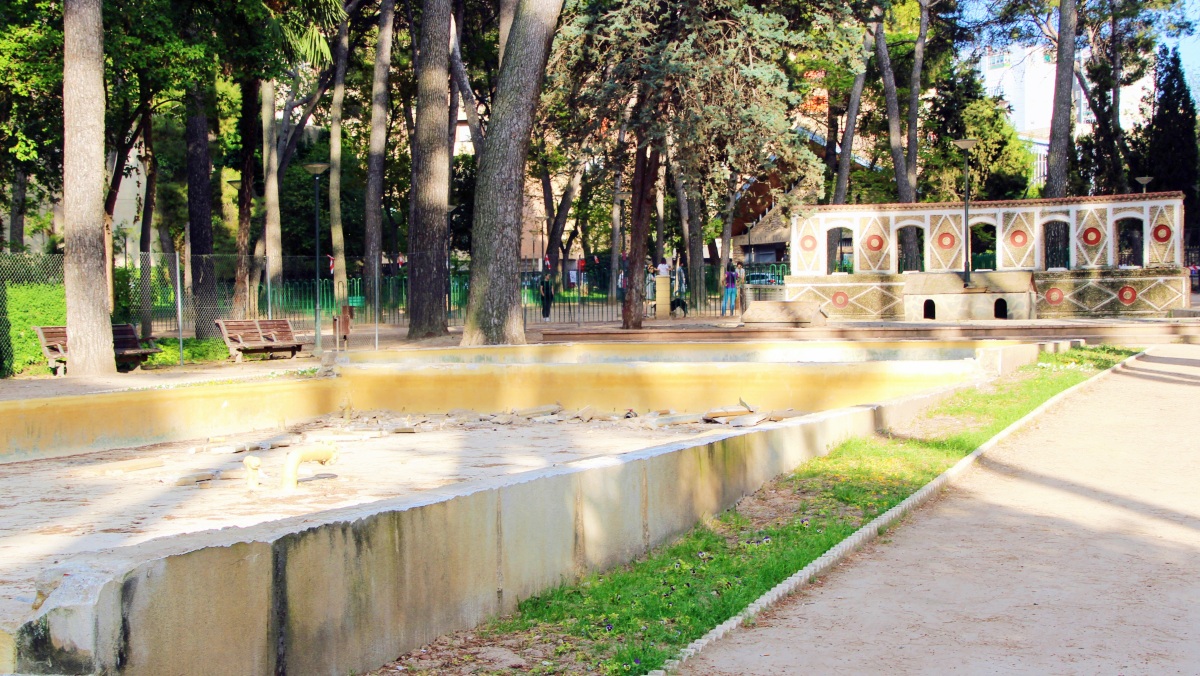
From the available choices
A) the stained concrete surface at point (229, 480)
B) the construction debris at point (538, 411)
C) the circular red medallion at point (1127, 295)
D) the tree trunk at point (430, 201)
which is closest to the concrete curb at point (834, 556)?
the stained concrete surface at point (229, 480)

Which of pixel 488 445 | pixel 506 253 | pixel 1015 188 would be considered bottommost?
pixel 488 445

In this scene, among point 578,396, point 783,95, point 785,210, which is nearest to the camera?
point 578,396

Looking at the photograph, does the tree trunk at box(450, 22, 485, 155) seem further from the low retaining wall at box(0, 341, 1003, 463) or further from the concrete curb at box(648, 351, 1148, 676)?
the concrete curb at box(648, 351, 1148, 676)

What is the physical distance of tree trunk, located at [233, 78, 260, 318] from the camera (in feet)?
86.7

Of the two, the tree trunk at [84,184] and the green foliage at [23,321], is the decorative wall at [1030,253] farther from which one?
the tree trunk at [84,184]

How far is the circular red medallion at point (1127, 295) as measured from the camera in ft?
111

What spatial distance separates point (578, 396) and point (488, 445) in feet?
11.6

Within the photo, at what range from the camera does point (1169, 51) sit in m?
55.9

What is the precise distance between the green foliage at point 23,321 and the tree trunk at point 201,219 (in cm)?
475

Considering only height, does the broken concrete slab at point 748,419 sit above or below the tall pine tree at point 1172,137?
below

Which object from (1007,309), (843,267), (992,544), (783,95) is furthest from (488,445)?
(843,267)

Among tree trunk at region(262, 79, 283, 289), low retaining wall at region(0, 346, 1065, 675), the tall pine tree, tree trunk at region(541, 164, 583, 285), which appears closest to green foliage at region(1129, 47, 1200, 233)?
the tall pine tree

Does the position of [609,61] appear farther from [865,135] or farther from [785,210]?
[865,135]

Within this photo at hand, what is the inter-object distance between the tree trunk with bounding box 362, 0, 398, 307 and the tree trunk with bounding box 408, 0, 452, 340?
4.65 m
